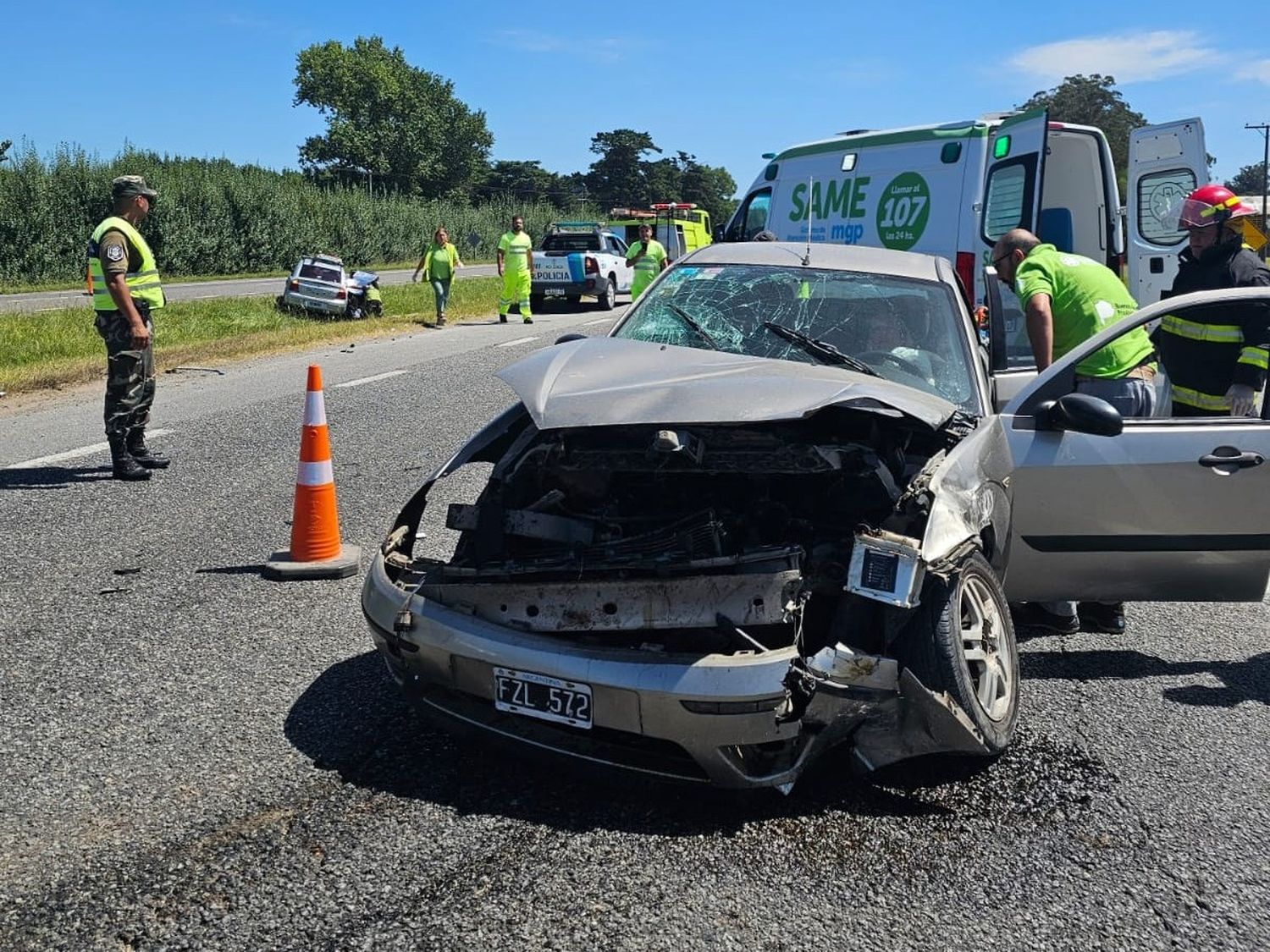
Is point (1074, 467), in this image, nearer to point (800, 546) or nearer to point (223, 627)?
point (800, 546)

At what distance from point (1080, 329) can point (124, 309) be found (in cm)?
598

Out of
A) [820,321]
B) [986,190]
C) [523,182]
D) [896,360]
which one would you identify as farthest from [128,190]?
[523,182]

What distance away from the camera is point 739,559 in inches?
139

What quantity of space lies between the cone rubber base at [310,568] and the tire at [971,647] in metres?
3.17

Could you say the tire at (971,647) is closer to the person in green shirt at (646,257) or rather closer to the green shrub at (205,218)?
the person in green shirt at (646,257)

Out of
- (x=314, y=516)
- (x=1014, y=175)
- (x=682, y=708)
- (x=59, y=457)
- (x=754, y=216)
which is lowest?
(x=59, y=457)

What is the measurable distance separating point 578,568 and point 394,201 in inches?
2224

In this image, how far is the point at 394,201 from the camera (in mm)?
57312

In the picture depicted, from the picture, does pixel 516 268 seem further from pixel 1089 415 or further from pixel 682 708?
pixel 682 708

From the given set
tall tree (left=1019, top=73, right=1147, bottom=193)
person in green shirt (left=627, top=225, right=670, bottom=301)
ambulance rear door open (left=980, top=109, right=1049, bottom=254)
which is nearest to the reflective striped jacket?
ambulance rear door open (left=980, top=109, right=1049, bottom=254)

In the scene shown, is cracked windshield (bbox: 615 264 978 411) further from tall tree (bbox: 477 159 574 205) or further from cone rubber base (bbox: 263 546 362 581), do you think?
tall tree (bbox: 477 159 574 205)

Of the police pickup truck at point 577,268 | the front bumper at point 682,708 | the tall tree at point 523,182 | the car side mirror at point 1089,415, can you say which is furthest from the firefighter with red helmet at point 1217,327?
the tall tree at point 523,182

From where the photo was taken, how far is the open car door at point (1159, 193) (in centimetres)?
1238

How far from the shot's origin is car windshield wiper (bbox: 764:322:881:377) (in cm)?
455
